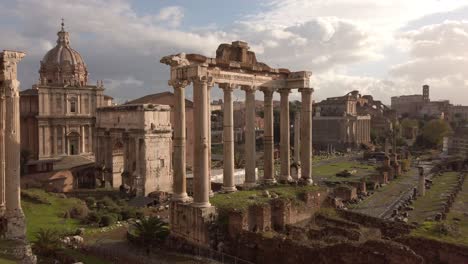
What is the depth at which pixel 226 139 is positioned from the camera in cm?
1969

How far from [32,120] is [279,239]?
39.8 m

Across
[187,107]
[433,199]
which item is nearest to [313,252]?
→ [433,199]

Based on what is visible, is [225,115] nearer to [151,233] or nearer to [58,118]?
[151,233]

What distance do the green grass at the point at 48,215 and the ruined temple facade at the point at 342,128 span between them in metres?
72.1

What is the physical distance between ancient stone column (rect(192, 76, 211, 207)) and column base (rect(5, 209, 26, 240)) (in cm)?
711

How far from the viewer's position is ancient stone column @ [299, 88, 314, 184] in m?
22.5

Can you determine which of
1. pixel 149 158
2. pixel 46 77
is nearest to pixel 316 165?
pixel 149 158

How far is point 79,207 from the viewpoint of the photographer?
27.5 metres

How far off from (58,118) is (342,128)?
69267 millimetres

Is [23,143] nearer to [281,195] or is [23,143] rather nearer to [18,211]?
[18,211]

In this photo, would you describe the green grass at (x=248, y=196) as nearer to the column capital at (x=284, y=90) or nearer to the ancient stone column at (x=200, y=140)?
the ancient stone column at (x=200, y=140)

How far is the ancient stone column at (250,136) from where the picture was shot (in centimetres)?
2132

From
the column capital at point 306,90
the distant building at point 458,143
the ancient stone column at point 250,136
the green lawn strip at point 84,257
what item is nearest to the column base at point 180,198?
the green lawn strip at point 84,257

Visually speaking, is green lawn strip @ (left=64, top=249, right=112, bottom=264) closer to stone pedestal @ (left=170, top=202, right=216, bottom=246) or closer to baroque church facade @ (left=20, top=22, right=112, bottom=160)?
stone pedestal @ (left=170, top=202, right=216, bottom=246)
